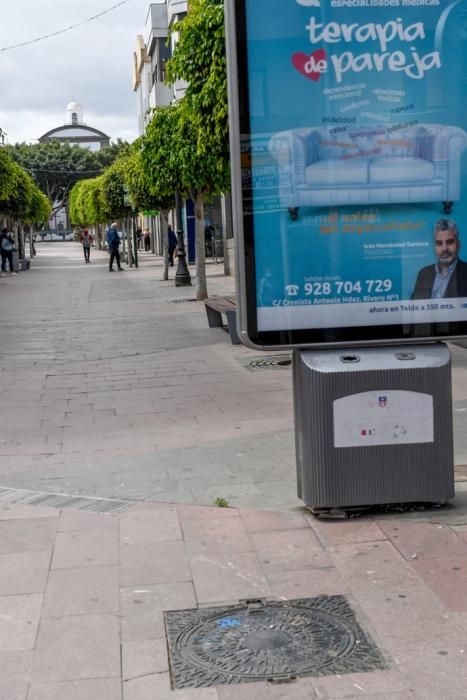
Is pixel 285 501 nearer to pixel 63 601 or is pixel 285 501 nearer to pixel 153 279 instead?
pixel 63 601

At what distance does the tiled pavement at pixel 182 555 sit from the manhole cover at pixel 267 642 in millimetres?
65

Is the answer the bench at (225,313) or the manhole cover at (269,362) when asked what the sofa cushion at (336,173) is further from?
the bench at (225,313)

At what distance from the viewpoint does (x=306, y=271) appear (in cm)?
523

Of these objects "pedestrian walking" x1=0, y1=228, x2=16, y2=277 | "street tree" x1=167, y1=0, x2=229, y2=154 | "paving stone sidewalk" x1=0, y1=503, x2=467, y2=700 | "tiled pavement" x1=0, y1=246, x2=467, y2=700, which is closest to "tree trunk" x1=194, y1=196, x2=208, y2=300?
"street tree" x1=167, y1=0, x2=229, y2=154

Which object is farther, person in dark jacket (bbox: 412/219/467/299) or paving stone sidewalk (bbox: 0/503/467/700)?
person in dark jacket (bbox: 412/219/467/299)

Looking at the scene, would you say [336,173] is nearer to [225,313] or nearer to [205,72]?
[225,313]

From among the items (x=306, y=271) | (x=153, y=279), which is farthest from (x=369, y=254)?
(x=153, y=279)

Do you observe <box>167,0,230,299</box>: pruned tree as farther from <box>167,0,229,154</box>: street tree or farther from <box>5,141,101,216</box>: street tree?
<box>5,141,101,216</box>: street tree

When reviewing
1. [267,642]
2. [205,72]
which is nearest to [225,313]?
[205,72]

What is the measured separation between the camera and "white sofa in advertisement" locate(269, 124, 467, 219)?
16.7 feet

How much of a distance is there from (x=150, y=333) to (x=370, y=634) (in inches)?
484

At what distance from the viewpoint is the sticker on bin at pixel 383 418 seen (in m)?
5.31

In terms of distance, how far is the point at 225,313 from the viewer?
534 inches

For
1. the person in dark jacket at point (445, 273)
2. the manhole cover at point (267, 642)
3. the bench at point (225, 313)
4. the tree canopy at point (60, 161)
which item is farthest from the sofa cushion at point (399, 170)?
the tree canopy at point (60, 161)
